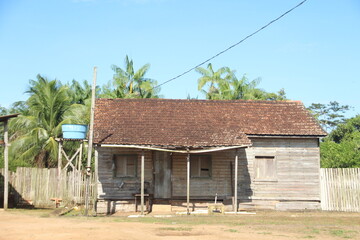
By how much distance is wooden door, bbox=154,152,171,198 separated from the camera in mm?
22156

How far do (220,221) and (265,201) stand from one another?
5.89 m

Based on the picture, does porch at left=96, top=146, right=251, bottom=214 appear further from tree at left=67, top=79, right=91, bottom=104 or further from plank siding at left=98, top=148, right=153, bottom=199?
tree at left=67, top=79, right=91, bottom=104

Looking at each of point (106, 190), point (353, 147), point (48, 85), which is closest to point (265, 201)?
point (106, 190)

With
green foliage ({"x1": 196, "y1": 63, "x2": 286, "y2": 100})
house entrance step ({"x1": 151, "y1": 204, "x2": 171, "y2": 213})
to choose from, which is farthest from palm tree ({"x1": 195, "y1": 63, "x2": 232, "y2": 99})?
house entrance step ({"x1": 151, "y1": 204, "x2": 171, "y2": 213})

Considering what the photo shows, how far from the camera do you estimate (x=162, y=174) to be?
2227 centimetres

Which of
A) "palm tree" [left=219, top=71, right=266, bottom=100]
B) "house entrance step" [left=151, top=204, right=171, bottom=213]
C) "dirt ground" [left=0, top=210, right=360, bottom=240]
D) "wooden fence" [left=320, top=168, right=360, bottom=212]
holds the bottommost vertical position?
"dirt ground" [left=0, top=210, right=360, bottom=240]

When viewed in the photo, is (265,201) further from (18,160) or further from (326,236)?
(18,160)

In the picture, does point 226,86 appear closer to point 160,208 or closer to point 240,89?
point 240,89

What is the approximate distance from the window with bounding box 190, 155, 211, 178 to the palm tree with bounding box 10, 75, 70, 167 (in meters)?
12.8

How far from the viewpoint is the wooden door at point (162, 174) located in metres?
22.2

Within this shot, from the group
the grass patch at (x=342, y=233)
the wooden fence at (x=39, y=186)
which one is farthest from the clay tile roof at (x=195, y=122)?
the grass patch at (x=342, y=233)

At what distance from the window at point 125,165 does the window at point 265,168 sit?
6054 mm

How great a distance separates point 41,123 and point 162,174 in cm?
1445

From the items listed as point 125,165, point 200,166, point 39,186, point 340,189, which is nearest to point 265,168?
point 200,166
